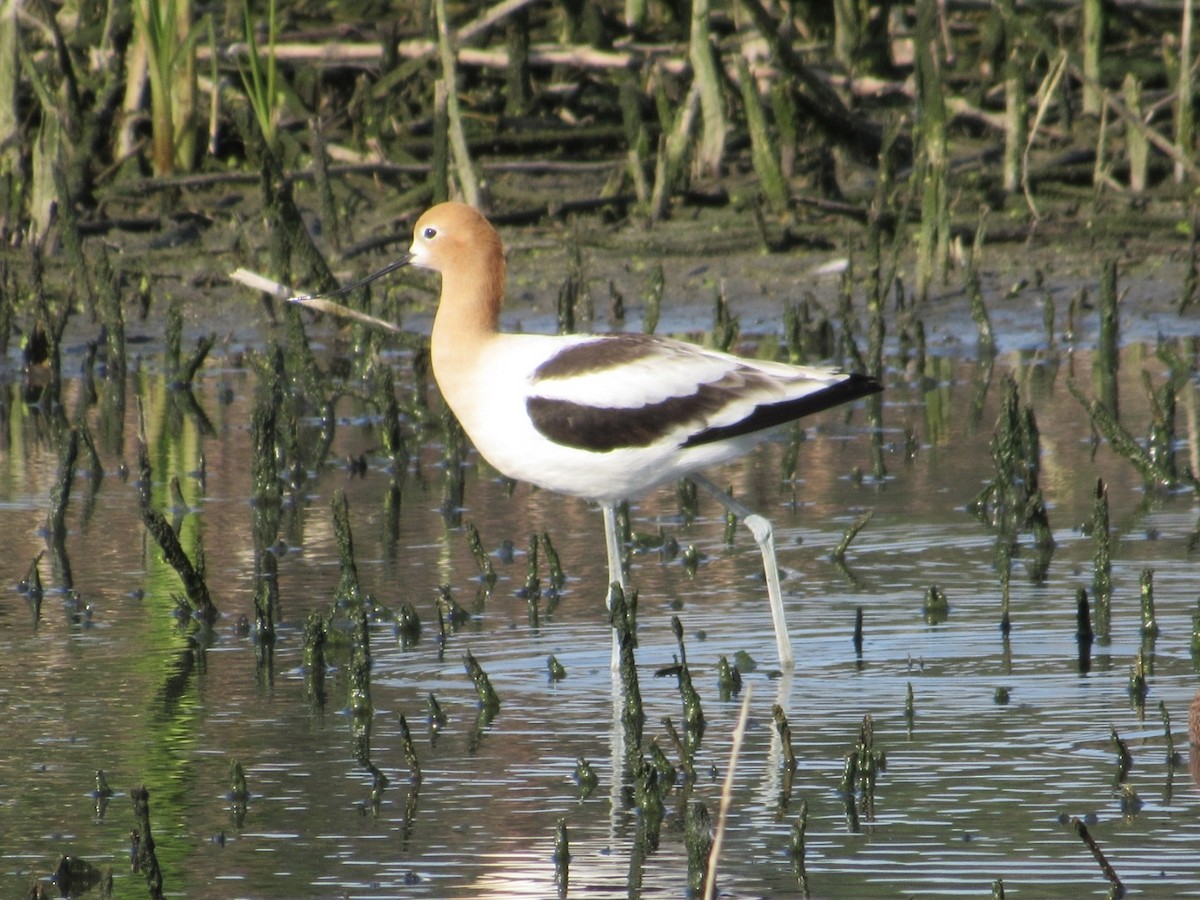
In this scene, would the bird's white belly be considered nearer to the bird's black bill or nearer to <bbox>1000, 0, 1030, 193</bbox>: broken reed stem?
the bird's black bill

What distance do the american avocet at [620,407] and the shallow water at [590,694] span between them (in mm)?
411

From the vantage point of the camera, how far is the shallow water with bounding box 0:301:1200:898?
4.23 meters

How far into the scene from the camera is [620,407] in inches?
236

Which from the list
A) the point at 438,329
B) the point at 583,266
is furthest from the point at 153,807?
the point at 583,266

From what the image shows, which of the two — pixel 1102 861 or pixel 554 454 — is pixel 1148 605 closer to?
pixel 554 454

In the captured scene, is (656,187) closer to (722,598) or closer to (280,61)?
(280,61)

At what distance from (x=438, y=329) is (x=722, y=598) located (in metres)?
1.12

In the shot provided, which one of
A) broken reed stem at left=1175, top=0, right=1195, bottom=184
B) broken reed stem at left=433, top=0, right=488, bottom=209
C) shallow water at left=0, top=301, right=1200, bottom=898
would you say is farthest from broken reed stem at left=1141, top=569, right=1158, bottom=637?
broken reed stem at left=1175, top=0, right=1195, bottom=184

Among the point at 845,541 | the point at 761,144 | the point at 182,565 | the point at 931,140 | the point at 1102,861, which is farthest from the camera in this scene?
the point at 761,144

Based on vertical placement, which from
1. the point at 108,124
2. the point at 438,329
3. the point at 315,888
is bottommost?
the point at 315,888

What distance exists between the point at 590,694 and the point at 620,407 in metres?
0.86

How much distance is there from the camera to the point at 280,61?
13.2 m

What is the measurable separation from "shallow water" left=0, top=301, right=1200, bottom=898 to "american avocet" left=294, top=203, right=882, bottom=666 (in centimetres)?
41

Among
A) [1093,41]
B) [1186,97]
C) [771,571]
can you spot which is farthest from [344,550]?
[1093,41]
